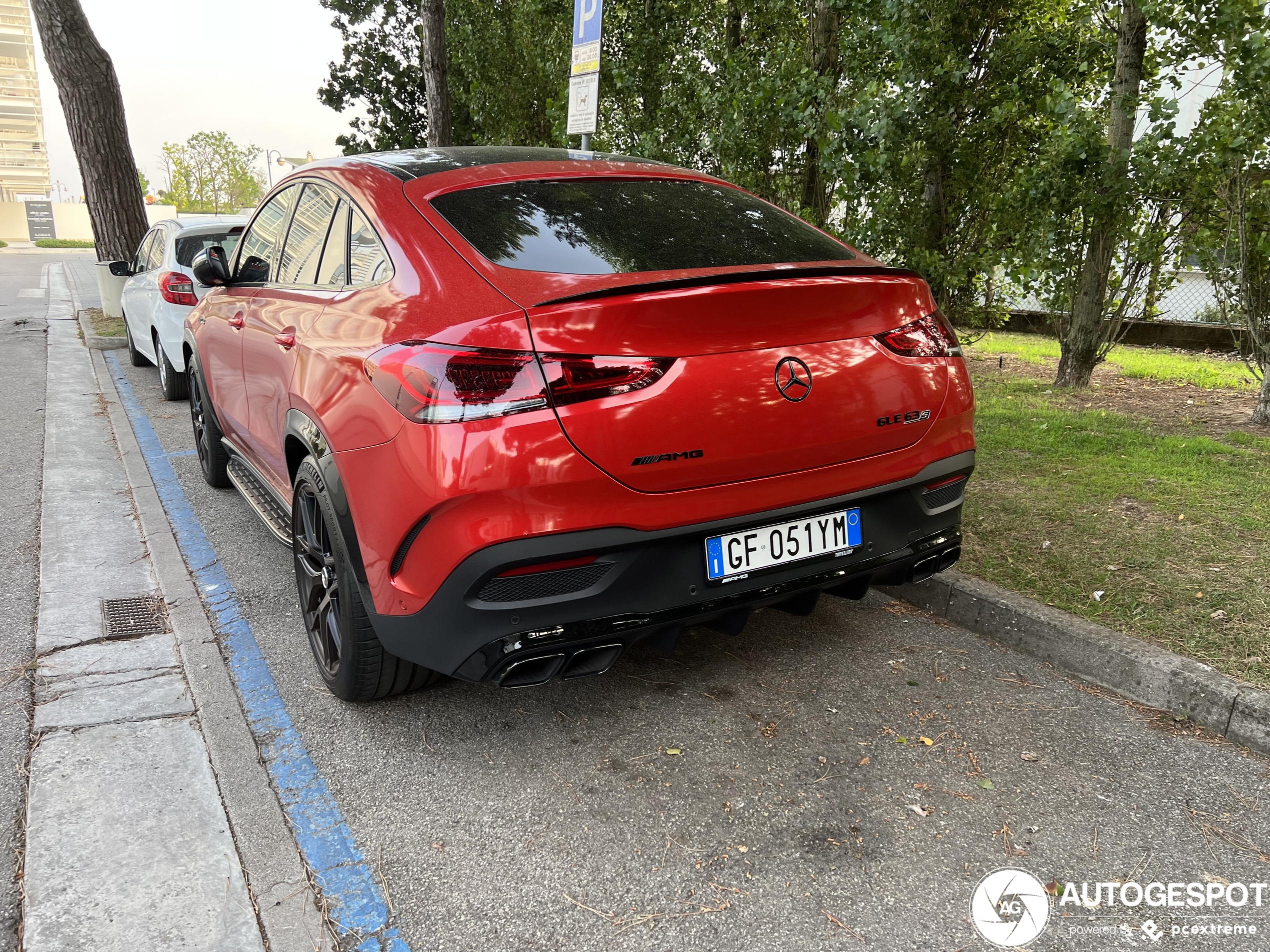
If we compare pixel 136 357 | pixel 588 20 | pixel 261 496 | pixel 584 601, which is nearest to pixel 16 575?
pixel 261 496

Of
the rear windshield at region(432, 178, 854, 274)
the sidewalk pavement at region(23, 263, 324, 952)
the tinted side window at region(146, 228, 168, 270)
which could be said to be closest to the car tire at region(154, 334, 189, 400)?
the tinted side window at region(146, 228, 168, 270)

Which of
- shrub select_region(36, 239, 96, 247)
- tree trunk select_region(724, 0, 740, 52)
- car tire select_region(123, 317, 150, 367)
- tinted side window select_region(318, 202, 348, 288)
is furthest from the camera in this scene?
shrub select_region(36, 239, 96, 247)

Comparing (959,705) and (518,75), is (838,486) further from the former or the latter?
(518,75)

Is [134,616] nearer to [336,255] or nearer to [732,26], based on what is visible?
[336,255]

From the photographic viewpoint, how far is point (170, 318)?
7465 millimetres

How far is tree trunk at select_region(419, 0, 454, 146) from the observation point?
34.7ft

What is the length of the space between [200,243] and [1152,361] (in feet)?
30.3

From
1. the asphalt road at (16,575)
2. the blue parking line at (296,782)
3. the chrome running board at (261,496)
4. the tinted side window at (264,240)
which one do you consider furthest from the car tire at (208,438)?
the tinted side window at (264,240)

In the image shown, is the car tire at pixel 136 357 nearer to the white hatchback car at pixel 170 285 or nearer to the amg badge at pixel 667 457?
the white hatchback car at pixel 170 285

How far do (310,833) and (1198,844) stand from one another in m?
2.31

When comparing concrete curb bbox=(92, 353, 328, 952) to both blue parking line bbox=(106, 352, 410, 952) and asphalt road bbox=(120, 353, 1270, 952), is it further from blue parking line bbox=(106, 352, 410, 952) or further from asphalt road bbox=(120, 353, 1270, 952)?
asphalt road bbox=(120, 353, 1270, 952)

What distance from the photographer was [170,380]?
7879mm

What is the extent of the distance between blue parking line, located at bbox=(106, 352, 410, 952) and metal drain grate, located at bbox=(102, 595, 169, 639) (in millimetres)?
190

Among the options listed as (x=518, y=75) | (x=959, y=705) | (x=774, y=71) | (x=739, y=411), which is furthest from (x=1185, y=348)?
(x=739, y=411)
